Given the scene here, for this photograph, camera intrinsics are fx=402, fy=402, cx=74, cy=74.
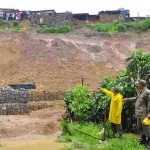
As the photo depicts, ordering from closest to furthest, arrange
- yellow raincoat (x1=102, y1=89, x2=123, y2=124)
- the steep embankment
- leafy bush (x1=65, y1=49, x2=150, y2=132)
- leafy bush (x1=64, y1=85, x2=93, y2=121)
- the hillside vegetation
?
yellow raincoat (x1=102, y1=89, x2=123, y2=124) → leafy bush (x1=65, y1=49, x2=150, y2=132) → leafy bush (x1=64, y1=85, x2=93, y2=121) → the steep embankment → the hillside vegetation

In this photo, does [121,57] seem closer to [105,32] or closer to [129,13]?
[105,32]

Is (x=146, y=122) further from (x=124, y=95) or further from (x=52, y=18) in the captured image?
(x=52, y=18)

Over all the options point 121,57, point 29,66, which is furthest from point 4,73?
point 121,57

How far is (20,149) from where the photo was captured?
9664 millimetres

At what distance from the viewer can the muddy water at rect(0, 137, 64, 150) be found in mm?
9773

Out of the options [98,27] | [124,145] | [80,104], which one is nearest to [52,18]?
[98,27]

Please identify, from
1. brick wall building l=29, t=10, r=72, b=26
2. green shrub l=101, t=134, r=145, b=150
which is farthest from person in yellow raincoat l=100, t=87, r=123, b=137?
brick wall building l=29, t=10, r=72, b=26

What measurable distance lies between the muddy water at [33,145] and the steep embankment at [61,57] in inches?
523

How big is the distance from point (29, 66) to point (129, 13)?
2295 centimetres

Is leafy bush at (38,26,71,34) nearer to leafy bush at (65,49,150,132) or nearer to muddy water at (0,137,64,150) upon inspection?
leafy bush at (65,49,150,132)

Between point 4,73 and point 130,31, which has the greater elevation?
point 130,31

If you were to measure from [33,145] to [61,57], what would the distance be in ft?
71.0

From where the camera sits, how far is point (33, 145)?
1019cm

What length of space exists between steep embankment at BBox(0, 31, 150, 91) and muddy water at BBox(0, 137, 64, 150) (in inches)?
523
